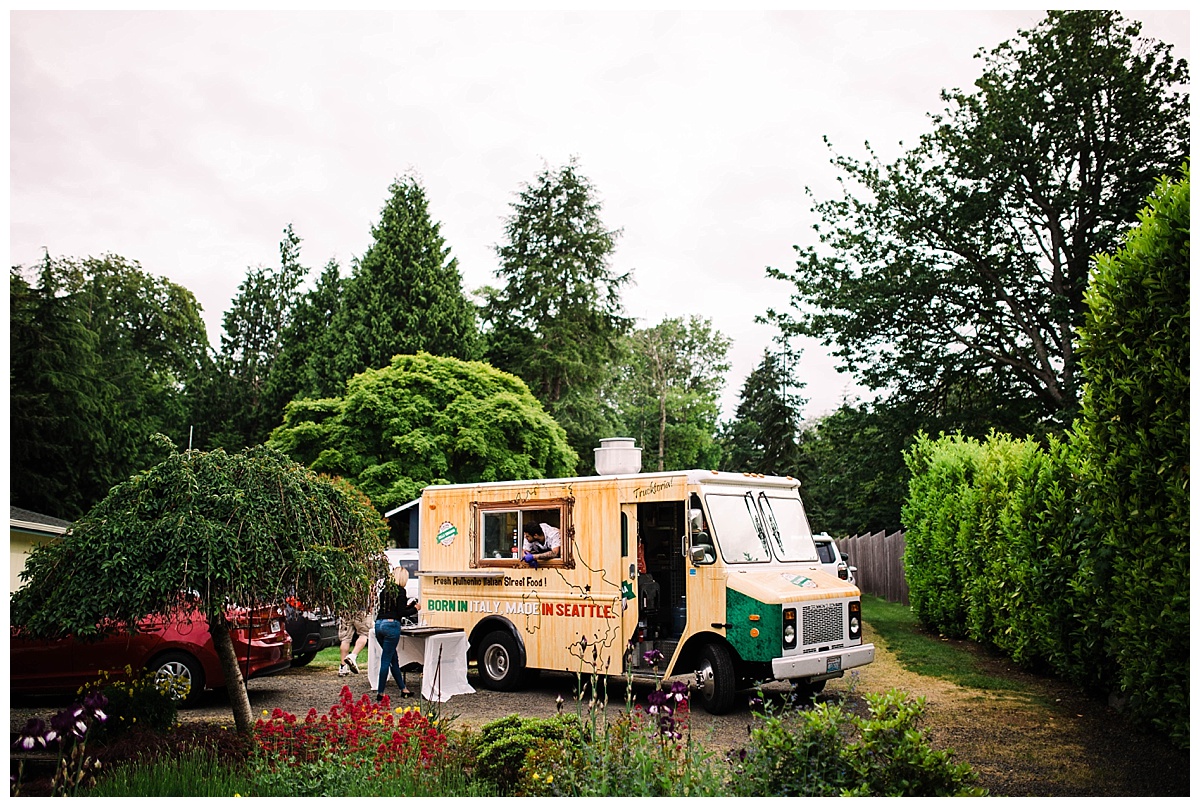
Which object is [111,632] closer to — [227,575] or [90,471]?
[227,575]

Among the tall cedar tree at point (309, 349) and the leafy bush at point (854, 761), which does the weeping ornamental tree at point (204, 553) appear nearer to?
the leafy bush at point (854, 761)

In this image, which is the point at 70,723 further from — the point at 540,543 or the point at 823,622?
the point at 823,622

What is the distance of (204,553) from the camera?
6.41 meters

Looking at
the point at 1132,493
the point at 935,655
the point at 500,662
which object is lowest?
the point at 935,655

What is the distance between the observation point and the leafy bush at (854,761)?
4578mm

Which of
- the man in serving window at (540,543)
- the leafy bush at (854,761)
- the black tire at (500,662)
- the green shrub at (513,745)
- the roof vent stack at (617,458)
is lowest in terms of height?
the black tire at (500,662)

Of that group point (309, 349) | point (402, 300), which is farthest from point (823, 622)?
point (309, 349)

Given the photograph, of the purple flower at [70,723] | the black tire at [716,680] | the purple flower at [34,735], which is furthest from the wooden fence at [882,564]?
the purple flower at [34,735]

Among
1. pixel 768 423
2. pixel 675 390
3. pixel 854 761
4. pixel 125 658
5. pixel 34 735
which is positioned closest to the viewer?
pixel 854 761

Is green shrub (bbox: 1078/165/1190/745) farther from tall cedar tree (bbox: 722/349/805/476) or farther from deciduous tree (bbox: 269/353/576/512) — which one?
tall cedar tree (bbox: 722/349/805/476)

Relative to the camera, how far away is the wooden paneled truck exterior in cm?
940

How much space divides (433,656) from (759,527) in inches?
156

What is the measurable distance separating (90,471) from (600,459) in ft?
80.4

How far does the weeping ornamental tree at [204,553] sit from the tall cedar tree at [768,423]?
131ft
